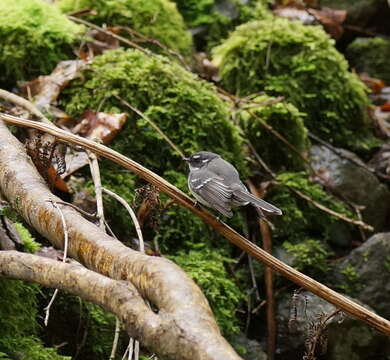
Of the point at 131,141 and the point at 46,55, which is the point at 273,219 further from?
the point at 46,55

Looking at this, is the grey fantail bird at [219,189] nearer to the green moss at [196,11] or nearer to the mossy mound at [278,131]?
the mossy mound at [278,131]

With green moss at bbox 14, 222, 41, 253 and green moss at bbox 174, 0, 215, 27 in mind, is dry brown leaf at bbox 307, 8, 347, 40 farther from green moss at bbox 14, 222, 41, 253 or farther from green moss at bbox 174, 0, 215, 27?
green moss at bbox 14, 222, 41, 253

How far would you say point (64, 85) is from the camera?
4570 millimetres

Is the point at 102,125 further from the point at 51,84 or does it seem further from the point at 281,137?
the point at 281,137

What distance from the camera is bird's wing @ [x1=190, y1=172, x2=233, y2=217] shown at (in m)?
2.82

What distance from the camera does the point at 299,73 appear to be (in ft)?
18.7

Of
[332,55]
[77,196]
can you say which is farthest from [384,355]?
[332,55]

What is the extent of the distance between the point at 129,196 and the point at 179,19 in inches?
99.3

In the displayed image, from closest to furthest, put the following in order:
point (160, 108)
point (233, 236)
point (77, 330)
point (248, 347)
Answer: point (233, 236)
point (77, 330)
point (248, 347)
point (160, 108)

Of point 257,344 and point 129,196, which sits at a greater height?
point 129,196

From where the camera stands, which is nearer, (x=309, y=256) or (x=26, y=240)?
(x=26, y=240)

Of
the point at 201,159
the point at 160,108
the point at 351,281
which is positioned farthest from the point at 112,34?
the point at 351,281

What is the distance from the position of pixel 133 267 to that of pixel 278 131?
11.3 feet

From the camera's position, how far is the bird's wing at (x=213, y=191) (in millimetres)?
2816
